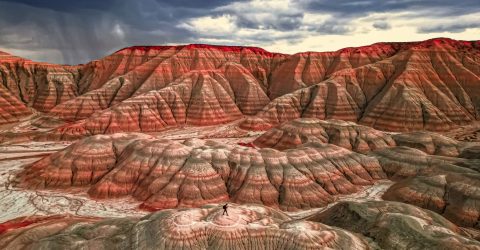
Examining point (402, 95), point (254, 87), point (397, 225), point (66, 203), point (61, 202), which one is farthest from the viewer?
point (254, 87)

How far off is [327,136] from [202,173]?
34988 mm

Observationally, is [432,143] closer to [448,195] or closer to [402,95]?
[448,195]

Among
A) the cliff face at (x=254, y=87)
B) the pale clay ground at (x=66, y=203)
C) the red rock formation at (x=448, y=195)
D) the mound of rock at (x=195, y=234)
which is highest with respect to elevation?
the cliff face at (x=254, y=87)

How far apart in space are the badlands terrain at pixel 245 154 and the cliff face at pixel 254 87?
48 centimetres

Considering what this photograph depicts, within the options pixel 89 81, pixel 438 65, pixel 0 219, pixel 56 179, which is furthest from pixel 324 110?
pixel 89 81

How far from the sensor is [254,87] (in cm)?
12225

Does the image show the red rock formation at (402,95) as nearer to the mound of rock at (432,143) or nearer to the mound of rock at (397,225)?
the mound of rock at (432,143)

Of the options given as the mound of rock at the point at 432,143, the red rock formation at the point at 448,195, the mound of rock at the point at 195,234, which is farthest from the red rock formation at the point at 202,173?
the mound of rock at the point at 432,143

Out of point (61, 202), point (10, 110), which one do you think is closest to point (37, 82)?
point (10, 110)

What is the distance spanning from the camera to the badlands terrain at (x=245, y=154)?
2866 cm

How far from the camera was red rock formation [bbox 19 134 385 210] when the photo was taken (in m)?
45.3

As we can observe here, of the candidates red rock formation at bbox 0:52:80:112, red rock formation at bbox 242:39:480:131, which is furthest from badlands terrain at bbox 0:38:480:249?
red rock formation at bbox 0:52:80:112

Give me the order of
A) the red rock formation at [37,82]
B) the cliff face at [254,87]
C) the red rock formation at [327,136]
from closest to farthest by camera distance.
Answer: the red rock formation at [327,136] < the cliff face at [254,87] < the red rock formation at [37,82]

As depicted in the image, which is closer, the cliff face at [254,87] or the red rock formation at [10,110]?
the cliff face at [254,87]
